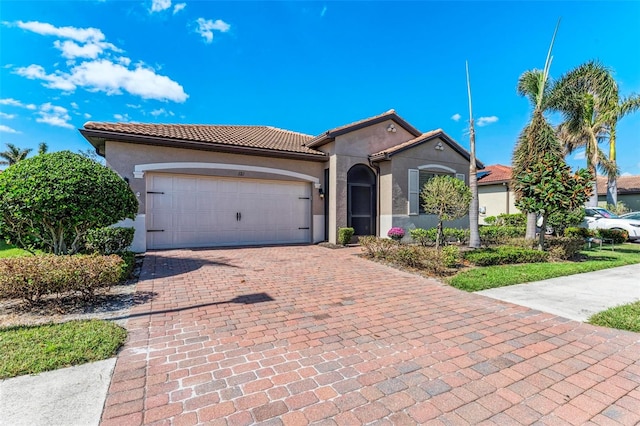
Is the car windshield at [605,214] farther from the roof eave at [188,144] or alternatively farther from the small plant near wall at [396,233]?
the roof eave at [188,144]

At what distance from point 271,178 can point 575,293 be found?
33.9 ft

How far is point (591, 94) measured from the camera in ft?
57.8

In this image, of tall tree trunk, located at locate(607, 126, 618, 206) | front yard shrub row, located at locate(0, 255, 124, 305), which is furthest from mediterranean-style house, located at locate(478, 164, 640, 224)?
front yard shrub row, located at locate(0, 255, 124, 305)

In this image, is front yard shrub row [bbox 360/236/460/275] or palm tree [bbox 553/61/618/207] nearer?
front yard shrub row [bbox 360/236/460/275]

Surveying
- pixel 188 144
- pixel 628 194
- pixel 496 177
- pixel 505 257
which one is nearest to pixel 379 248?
pixel 505 257

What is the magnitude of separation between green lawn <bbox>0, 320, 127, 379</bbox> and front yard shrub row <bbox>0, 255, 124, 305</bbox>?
791 millimetres

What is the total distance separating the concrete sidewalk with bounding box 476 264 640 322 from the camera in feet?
16.4

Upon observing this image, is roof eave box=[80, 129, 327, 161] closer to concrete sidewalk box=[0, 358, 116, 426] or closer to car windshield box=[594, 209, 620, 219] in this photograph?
concrete sidewalk box=[0, 358, 116, 426]

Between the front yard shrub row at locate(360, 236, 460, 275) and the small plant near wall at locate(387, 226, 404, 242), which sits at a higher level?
the small plant near wall at locate(387, 226, 404, 242)

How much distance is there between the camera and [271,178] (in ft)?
41.7

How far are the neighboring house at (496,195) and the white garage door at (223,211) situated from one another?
14291 millimetres

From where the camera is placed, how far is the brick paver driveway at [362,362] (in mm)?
2408

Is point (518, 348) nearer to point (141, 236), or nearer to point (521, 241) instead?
point (521, 241)

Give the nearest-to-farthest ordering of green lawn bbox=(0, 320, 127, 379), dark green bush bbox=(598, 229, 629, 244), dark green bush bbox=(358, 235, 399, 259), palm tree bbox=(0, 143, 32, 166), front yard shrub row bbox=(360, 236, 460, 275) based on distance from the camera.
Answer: green lawn bbox=(0, 320, 127, 379), front yard shrub row bbox=(360, 236, 460, 275), dark green bush bbox=(358, 235, 399, 259), dark green bush bbox=(598, 229, 629, 244), palm tree bbox=(0, 143, 32, 166)
